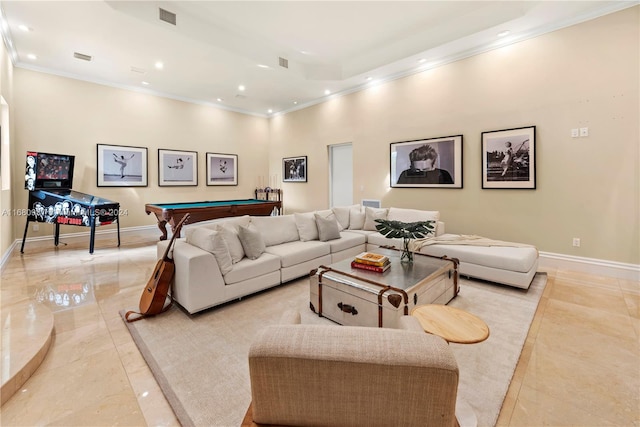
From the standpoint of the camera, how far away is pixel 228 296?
2.87 metres

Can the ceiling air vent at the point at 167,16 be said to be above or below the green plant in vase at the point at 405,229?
above

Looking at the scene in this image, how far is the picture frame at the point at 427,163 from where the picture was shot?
16.0 ft

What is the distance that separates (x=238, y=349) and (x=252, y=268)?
101 cm

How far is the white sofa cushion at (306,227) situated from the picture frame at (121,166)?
4330mm

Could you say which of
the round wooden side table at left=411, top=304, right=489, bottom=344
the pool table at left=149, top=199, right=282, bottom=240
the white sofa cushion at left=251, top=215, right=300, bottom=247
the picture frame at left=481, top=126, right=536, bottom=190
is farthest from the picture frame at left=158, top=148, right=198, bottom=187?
the round wooden side table at left=411, top=304, right=489, bottom=344

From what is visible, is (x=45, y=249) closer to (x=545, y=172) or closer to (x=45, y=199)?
(x=45, y=199)

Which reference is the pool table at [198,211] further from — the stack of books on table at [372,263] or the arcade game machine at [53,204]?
the stack of books on table at [372,263]

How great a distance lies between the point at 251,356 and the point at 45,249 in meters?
6.22

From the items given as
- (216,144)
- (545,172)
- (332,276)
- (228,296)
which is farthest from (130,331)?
(216,144)

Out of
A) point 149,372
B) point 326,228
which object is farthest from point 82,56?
point 149,372

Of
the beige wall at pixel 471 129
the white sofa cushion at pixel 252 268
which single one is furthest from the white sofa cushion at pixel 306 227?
the beige wall at pixel 471 129

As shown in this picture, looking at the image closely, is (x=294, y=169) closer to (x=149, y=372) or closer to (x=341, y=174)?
(x=341, y=174)

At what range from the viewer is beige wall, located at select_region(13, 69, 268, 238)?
17.0 feet

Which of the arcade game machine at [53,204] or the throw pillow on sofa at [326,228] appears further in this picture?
the arcade game machine at [53,204]
